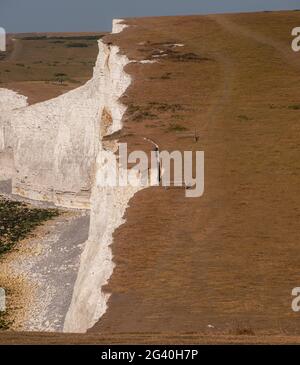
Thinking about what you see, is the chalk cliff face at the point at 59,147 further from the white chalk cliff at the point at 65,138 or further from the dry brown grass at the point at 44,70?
A: the dry brown grass at the point at 44,70

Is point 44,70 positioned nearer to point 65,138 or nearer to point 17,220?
point 65,138

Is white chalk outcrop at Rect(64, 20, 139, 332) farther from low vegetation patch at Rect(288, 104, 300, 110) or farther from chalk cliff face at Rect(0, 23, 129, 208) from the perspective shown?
chalk cliff face at Rect(0, 23, 129, 208)

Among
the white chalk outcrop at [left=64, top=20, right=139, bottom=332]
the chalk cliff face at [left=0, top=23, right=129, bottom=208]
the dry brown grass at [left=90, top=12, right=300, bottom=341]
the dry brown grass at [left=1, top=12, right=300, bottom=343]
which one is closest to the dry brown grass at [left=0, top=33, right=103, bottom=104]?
the chalk cliff face at [left=0, top=23, right=129, bottom=208]

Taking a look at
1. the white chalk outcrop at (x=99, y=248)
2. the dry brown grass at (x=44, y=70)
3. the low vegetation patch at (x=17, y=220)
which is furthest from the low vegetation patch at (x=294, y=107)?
the dry brown grass at (x=44, y=70)

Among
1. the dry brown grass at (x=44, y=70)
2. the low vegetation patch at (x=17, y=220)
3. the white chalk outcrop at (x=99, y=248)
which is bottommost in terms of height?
the white chalk outcrop at (x=99, y=248)

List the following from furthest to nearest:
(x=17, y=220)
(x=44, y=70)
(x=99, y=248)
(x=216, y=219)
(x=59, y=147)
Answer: (x=44, y=70) → (x=59, y=147) → (x=17, y=220) → (x=99, y=248) → (x=216, y=219)

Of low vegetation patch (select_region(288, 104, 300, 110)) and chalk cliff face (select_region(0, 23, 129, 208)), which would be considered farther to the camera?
chalk cliff face (select_region(0, 23, 129, 208))

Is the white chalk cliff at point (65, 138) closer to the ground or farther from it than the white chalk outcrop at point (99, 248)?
farther from it

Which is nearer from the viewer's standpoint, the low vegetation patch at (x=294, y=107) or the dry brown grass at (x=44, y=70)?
the low vegetation patch at (x=294, y=107)

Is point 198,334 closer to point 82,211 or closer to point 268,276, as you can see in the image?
point 268,276

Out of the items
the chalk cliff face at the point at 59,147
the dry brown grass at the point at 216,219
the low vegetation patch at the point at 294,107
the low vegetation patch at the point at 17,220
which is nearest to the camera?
the dry brown grass at the point at 216,219

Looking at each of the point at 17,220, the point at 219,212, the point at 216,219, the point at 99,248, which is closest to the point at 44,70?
the point at 17,220
